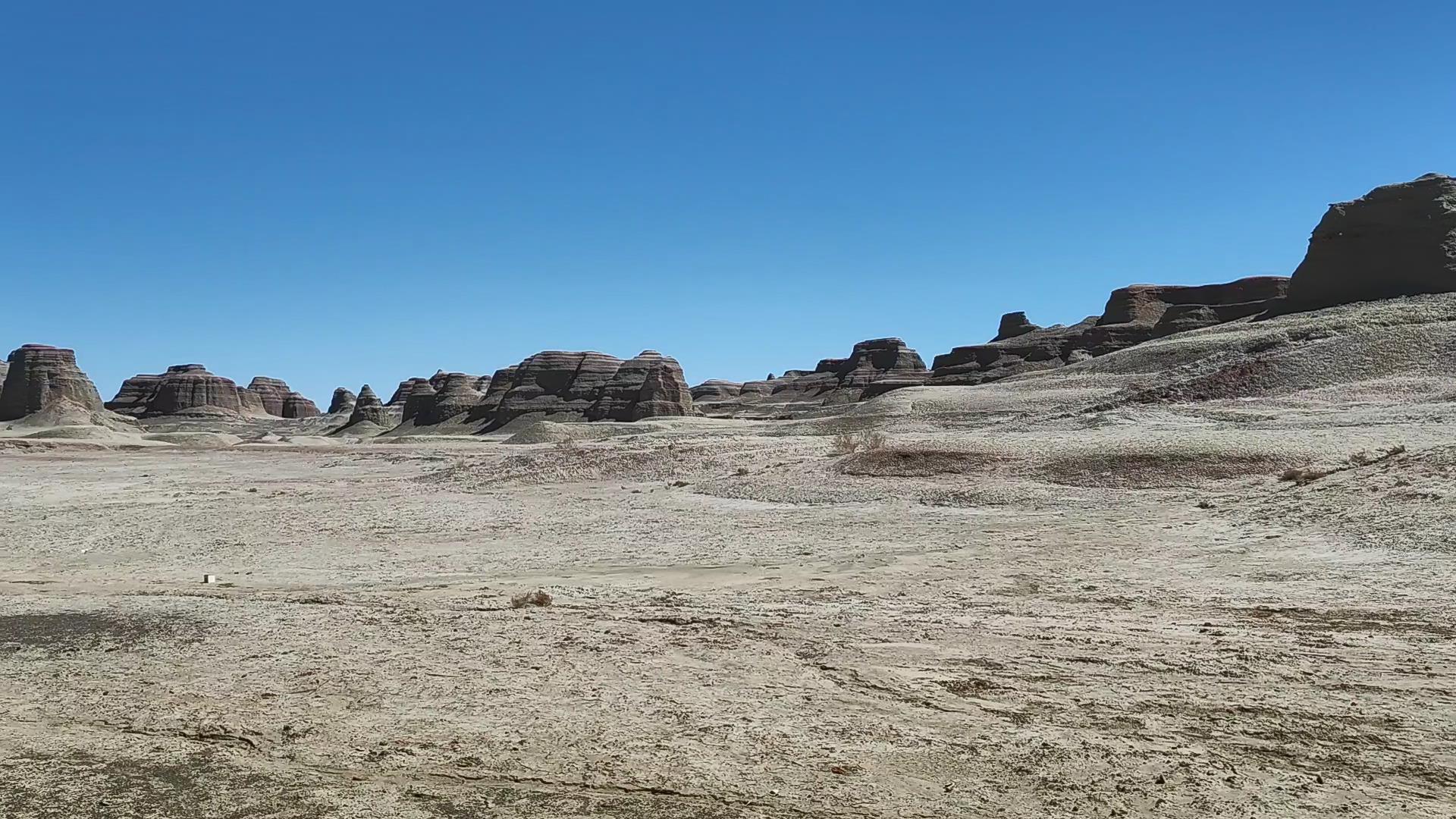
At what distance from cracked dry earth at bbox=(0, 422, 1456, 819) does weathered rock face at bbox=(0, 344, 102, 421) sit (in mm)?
103624

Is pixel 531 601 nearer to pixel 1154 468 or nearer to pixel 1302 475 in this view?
pixel 1302 475

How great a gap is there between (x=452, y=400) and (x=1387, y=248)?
9601 centimetres

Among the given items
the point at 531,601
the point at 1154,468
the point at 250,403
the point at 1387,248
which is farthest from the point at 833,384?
the point at 531,601

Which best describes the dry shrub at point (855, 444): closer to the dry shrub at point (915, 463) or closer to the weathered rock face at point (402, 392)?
the dry shrub at point (915, 463)

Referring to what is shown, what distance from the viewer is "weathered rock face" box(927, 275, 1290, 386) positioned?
79938mm

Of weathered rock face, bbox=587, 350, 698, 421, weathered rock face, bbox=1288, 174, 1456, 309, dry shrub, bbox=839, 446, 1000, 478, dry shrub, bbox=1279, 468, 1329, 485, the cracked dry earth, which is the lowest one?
the cracked dry earth

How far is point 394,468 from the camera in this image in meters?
43.8

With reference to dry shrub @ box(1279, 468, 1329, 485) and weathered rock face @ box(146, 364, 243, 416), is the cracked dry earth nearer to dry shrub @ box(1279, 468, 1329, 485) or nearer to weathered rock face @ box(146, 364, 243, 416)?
dry shrub @ box(1279, 468, 1329, 485)

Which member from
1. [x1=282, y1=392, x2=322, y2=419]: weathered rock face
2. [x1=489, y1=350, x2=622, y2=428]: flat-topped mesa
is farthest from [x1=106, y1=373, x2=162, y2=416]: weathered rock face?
[x1=489, y1=350, x2=622, y2=428]: flat-topped mesa

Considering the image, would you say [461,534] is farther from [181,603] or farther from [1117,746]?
[1117,746]

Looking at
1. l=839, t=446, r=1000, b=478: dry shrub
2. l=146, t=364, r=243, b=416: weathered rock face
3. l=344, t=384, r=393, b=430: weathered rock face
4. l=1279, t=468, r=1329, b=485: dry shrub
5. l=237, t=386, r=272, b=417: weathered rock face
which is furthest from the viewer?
l=237, t=386, r=272, b=417: weathered rock face

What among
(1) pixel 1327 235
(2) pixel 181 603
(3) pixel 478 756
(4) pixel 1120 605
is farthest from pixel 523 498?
(1) pixel 1327 235

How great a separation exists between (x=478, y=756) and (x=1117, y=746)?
3764 mm

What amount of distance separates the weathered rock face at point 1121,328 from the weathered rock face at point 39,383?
285 ft
